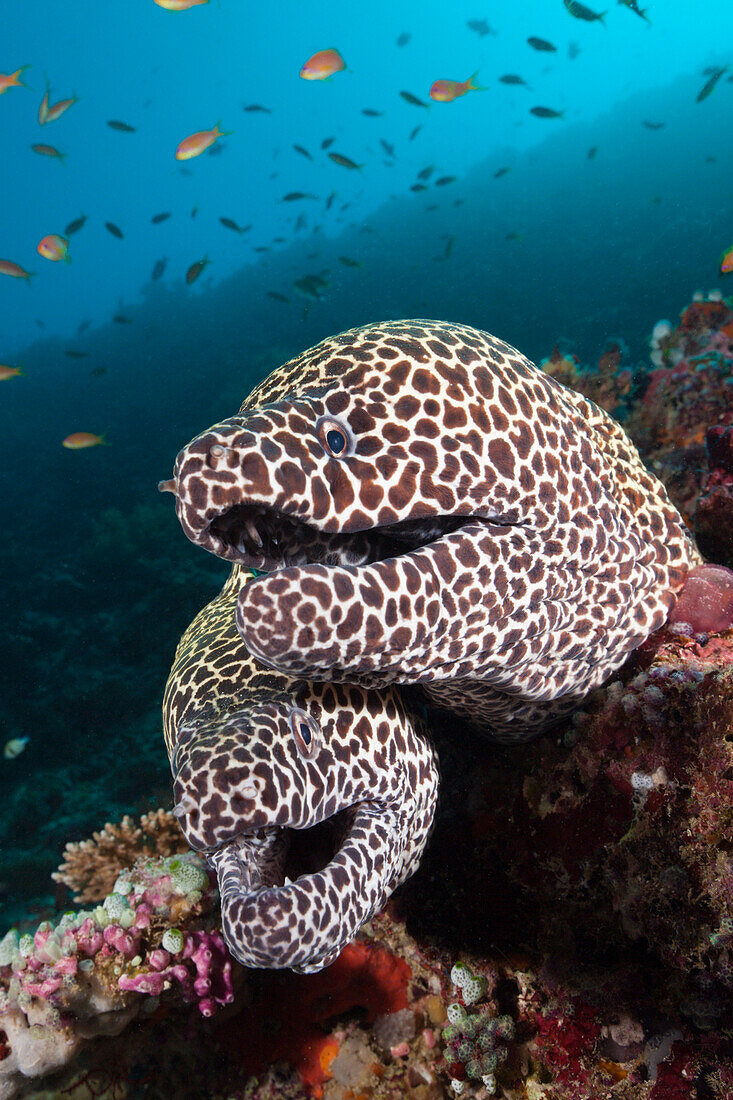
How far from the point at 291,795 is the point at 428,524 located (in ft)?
3.98

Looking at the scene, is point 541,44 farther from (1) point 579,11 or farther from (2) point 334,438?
(2) point 334,438

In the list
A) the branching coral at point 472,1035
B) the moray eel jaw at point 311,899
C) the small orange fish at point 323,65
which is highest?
the small orange fish at point 323,65

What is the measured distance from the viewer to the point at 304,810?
7.75ft

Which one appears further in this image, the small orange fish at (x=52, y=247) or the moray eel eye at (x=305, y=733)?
the small orange fish at (x=52, y=247)

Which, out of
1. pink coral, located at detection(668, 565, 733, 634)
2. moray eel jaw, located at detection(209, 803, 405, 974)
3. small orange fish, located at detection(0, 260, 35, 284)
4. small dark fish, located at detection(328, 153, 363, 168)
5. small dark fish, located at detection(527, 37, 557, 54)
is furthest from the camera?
small dark fish, located at detection(527, 37, 557, 54)

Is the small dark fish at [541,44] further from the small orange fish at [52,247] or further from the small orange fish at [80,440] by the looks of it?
the small orange fish at [80,440]

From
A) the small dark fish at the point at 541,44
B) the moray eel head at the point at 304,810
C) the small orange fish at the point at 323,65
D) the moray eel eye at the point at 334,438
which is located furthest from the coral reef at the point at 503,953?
the small dark fish at the point at 541,44

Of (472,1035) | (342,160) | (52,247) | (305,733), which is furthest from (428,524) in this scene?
(342,160)

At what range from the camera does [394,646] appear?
6.87 ft

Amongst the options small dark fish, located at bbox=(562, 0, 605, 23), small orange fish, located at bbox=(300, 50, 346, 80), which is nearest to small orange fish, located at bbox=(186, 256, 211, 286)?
small orange fish, located at bbox=(300, 50, 346, 80)

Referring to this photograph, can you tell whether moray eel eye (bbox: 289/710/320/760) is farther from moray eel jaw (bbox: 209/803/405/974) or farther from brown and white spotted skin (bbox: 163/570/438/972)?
moray eel jaw (bbox: 209/803/405/974)

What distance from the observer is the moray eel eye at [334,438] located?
2121 mm

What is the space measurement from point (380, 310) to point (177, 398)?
40.4 ft

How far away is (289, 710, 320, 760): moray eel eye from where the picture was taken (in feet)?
8.11
